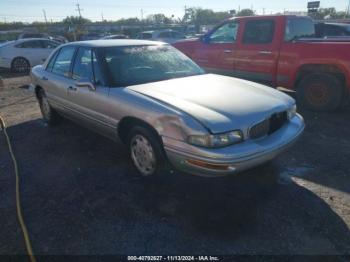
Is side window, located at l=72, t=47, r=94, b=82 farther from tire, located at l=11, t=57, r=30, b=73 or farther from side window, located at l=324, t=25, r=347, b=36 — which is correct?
tire, located at l=11, t=57, r=30, b=73

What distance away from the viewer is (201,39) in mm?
7703

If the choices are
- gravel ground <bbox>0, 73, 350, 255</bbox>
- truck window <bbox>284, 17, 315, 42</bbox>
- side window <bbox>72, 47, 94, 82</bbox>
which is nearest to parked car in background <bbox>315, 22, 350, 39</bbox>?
truck window <bbox>284, 17, 315, 42</bbox>

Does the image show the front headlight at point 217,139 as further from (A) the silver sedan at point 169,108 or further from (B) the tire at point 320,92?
(B) the tire at point 320,92

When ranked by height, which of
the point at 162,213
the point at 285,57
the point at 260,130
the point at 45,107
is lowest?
the point at 162,213

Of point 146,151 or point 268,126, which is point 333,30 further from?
point 146,151

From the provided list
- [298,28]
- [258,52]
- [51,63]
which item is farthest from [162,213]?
[298,28]

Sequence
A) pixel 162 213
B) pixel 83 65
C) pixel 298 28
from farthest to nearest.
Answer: pixel 298 28 → pixel 83 65 → pixel 162 213

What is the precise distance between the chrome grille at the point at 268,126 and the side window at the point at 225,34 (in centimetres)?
408

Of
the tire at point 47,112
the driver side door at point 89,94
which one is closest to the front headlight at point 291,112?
the driver side door at point 89,94

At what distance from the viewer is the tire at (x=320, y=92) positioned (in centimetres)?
574

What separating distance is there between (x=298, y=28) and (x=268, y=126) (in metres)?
4.21

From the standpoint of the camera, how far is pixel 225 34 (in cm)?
727

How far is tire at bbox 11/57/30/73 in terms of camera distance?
43.5 feet

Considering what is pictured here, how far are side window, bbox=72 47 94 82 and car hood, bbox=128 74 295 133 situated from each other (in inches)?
33.9
